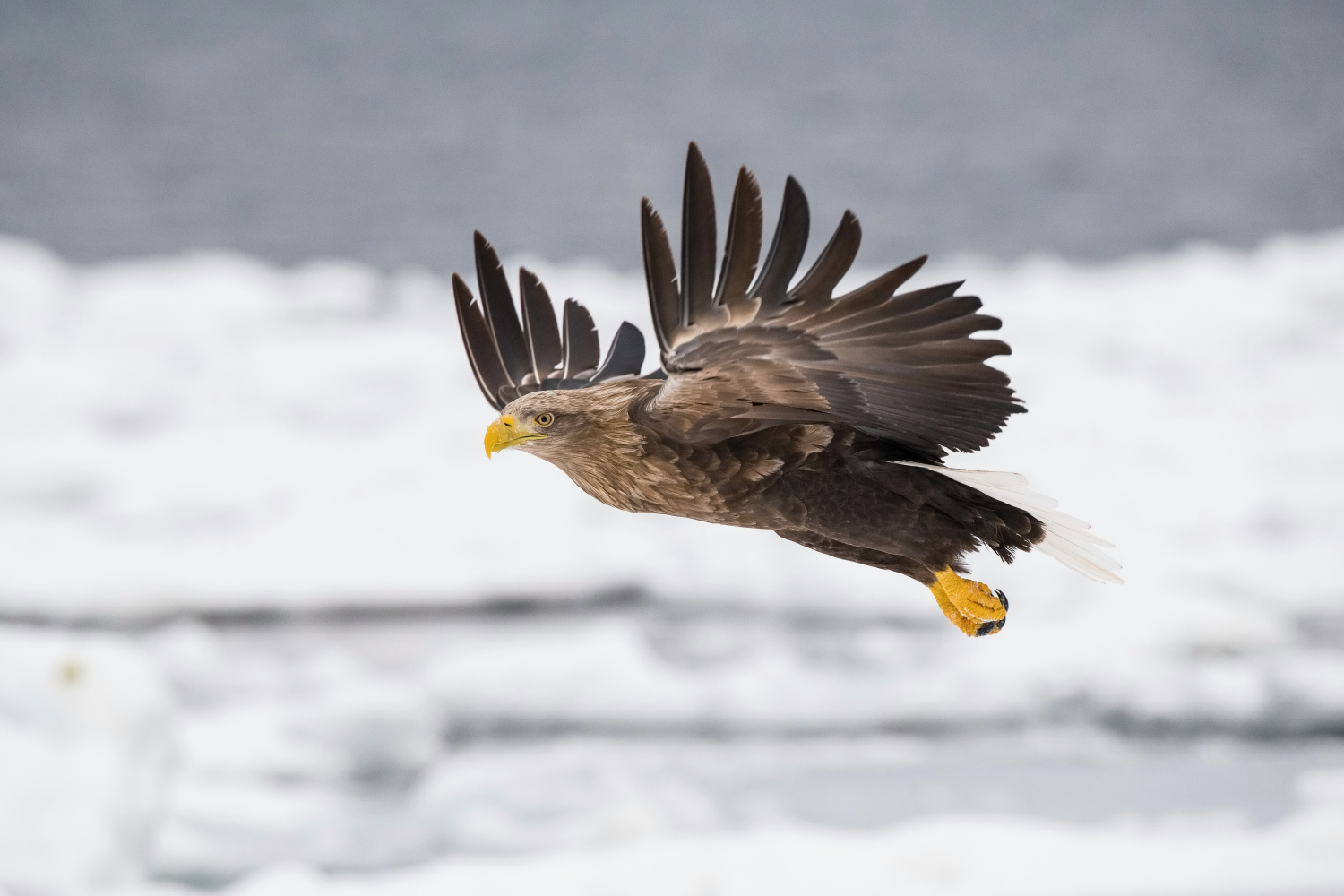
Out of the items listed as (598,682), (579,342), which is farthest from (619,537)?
(579,342)

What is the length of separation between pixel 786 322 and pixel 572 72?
588cm

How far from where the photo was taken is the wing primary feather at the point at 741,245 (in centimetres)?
125

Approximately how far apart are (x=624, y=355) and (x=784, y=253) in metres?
0.62

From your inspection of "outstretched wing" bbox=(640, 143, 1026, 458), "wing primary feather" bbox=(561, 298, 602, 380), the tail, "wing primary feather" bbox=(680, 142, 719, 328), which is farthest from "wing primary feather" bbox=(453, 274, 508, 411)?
the tail

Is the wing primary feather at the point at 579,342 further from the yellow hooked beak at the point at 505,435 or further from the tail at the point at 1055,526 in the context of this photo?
the tail at the point at 1055,526

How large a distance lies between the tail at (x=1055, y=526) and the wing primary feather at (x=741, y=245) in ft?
1.65

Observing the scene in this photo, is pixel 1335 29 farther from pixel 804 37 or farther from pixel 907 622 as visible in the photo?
pixel 907 622

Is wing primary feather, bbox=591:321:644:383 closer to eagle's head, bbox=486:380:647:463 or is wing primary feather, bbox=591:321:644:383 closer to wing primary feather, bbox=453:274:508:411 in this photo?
wing primary feather, bbox=453:274:508:411

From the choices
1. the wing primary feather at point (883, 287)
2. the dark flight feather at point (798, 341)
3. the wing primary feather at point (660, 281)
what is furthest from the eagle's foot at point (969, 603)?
the wing primary feather at point (660, 281)

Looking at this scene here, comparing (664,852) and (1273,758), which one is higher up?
(1273,758)

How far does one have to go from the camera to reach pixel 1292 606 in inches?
205

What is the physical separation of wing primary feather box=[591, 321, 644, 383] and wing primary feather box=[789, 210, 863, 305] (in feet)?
1.74

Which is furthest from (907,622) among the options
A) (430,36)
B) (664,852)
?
(430,36)

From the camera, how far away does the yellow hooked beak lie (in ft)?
4.97
